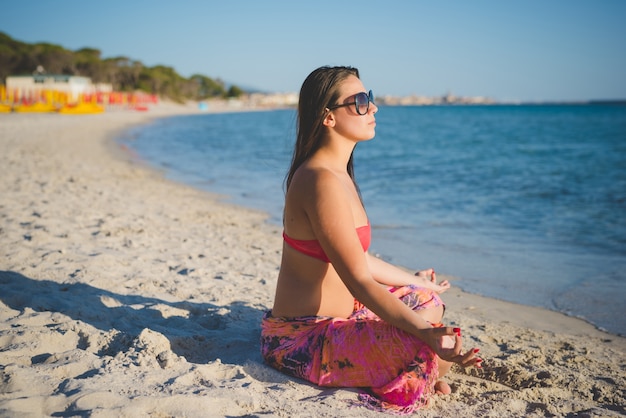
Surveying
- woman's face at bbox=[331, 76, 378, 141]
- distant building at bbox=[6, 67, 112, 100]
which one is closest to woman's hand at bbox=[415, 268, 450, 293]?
woman's face at bbox=[331, 76, 378, 141]

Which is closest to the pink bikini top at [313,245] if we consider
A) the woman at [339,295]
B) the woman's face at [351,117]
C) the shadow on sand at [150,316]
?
the woman at [339,295]

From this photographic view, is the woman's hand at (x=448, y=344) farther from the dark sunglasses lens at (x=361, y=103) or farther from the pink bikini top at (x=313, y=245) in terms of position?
the dark sunglasses lens at (x=361, y=103)

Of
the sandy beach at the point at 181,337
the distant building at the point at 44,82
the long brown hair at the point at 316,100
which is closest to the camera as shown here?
the sandy beach at the point at 181,337

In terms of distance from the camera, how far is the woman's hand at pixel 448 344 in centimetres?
183

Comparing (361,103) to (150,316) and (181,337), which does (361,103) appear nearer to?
(181,337)

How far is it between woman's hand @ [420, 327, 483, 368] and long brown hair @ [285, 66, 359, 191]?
0.93m

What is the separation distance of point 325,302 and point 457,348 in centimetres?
65

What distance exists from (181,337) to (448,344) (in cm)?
154

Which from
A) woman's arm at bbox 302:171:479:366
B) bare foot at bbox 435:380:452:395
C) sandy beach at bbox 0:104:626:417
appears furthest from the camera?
bare foot at bbox 435:380:452:395

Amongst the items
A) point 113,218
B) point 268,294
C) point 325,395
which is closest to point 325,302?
point 325,395

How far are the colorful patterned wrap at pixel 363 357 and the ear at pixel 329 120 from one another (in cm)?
86

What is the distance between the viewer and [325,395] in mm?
2170

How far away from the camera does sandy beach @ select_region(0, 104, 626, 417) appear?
80.8 inches

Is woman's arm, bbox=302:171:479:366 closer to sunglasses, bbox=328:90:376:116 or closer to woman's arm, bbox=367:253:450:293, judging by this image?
sunglasses, bbox=328:90:376:116
